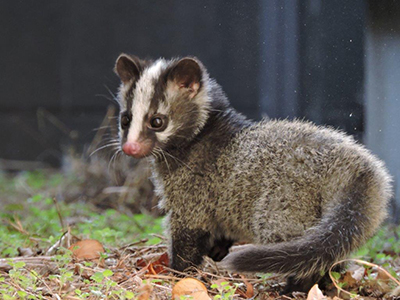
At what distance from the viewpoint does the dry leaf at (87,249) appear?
3459mm

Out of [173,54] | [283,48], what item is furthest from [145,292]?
[173,54]

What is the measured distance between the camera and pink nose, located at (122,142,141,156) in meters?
3.28

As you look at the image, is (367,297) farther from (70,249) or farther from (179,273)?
(70,249)

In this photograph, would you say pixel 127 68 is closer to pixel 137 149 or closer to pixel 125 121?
pixel 125 121

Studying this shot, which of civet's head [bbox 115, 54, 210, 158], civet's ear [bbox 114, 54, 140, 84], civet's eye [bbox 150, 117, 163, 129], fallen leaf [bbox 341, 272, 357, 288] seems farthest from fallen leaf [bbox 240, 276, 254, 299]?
civet's ear [bbox 114, 54, 140, 84]

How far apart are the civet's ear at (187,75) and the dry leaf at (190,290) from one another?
4.12 ft

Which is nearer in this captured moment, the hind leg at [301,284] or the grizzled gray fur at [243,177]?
the grizzled gray fur at [243,177]

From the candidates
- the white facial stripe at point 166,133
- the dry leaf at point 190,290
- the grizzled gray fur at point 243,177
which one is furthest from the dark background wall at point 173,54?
the dry leaf at point 190,290

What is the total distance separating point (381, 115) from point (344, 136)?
83cm

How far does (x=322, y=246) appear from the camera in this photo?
2775 millimetres

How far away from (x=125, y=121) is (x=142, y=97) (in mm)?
193

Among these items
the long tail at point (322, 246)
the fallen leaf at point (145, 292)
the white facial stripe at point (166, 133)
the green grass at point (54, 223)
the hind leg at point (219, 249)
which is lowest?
the green grass at point (54, 223)

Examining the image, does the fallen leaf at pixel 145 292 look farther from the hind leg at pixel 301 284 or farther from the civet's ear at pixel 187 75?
the civet's ear at pixel 187 75

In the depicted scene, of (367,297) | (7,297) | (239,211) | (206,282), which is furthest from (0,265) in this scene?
(367,297)
